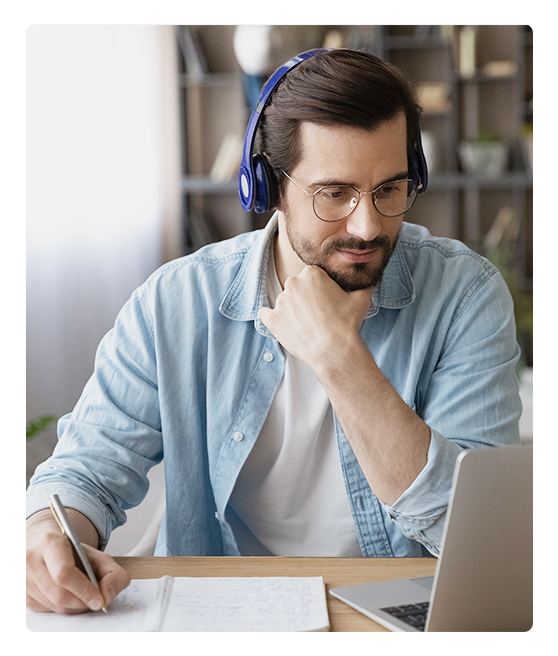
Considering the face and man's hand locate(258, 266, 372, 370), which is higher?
the face

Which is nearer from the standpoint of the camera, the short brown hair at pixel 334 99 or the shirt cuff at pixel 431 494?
the shirt cuff at pixel 431 494

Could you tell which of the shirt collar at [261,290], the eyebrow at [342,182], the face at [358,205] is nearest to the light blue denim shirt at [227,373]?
the shirt collar at [261,290]

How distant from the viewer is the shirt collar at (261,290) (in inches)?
43.4

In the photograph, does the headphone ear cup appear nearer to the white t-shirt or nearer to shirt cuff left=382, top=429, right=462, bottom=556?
the white t-shirt

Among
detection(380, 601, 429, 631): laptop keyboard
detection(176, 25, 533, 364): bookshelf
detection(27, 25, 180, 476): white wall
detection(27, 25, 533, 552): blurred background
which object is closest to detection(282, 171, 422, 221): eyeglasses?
detection(27, 25, 533, 552): blurred background

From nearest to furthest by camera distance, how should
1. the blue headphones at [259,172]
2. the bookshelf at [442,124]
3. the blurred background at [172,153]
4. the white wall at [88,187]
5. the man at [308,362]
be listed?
1. the man at [308,362]
2. the blue headphones at [259,172]
3. the white wall at [88,187]
4. the blurred background at [172,153]
5. the bookshelf at [442,124]

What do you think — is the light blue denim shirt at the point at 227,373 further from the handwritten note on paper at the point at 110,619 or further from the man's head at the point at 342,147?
the handwritten note on paper at the point at 110,619

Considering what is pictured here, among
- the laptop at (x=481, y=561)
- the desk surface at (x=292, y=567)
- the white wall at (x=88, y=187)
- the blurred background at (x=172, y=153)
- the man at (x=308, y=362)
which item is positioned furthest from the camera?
the blurred background at (x=172, y=153)

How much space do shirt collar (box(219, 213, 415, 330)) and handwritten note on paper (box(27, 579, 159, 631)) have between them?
1.59ft

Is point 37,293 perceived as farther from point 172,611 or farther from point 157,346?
point 172,611

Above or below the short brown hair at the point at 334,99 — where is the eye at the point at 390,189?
below

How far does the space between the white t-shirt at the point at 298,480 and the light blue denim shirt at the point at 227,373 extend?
0.10 ft

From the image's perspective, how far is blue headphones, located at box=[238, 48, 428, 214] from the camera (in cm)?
104
